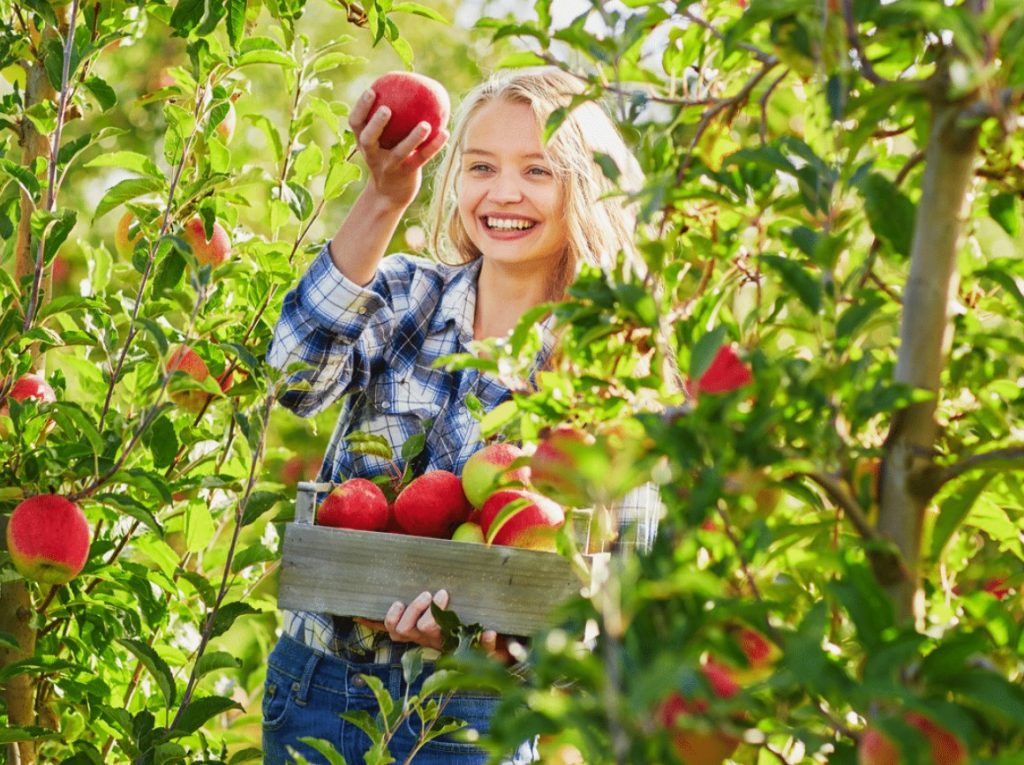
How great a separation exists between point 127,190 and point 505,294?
27.5 inches

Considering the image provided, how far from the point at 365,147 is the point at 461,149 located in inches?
25.6

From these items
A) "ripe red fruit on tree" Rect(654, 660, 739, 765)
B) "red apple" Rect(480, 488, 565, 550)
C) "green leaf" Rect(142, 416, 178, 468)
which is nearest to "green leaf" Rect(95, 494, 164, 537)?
"green leaf" Rect(142, 416, 178, 468)

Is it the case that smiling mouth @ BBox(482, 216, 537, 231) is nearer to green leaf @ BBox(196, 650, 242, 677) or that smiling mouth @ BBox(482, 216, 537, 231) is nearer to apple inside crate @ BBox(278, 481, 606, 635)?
apple inside crate @ BBox(278, 481, 606, 635)

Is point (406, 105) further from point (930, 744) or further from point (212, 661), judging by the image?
point (930, 744)

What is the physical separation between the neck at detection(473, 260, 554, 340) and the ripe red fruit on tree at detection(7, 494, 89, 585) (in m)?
0.81

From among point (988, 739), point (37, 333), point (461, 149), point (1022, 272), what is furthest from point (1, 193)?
point (988, 739)

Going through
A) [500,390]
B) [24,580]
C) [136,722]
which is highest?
[500,390]

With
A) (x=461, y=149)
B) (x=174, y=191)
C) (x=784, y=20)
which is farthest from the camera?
(x=461, y=149)

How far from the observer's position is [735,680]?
3.50ft

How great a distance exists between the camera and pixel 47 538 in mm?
1880

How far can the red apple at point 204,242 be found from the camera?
7.45ft

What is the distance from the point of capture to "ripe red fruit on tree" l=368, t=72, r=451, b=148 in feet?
6.69

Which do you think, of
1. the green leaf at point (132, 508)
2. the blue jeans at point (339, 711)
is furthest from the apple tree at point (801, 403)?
the blue jeans at point (339, 711)

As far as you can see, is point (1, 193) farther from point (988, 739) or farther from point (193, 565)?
point (988, 739)
